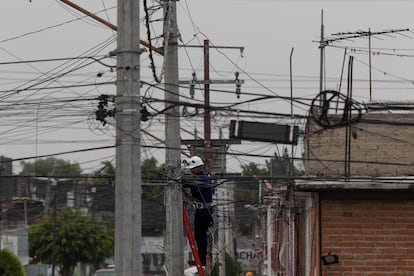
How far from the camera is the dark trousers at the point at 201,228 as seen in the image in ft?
68.4

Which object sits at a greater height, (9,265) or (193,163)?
(193,163)

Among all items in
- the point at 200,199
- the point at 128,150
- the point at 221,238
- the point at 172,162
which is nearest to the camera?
the point at 128,150

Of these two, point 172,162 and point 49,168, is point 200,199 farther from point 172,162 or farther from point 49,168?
point 49,168

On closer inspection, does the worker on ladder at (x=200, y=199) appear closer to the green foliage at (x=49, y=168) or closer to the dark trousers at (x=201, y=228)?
the dark trousers at (x=201, y=228)

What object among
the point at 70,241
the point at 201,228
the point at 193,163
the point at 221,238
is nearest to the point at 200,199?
the point at 201,228

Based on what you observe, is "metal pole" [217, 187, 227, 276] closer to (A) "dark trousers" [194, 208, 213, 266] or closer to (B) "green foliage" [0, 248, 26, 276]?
(A) "dark trousers" [194, 208, 213, 266]

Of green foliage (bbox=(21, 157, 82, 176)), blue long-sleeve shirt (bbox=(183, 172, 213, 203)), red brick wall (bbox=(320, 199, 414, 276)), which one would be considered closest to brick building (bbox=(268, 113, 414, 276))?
red brick wall (bbox=(320, 199, 414, 276))

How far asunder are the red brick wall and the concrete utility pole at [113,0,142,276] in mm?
4495

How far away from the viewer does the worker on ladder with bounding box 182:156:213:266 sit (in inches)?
807

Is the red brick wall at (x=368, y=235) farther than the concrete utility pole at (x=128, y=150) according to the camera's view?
Yes

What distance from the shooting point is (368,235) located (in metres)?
18.0

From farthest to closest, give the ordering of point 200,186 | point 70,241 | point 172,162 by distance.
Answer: point 70,241
point 200,186
point 172,162

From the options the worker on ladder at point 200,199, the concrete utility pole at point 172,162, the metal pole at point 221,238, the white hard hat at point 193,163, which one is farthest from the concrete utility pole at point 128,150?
the metal pole at point 221,238

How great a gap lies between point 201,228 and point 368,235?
13.4 feet
